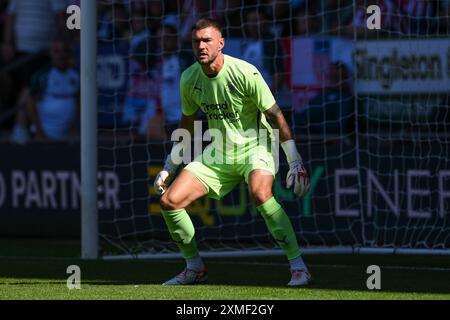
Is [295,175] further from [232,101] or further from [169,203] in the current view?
[169,203]

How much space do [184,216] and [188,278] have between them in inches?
19.1

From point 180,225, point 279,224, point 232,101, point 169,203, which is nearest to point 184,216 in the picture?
point 180,225

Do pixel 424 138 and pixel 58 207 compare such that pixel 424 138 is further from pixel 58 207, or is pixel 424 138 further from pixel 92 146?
pixel 58 207

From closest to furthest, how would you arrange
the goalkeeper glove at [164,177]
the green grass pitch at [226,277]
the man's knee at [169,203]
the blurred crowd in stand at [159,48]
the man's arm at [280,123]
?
the green grass pitch at [226,277], the man's arm at [280,123], the man's knee at [169,203], the goalkeeper glove at [164,177], the blurred crowd in stand at [159,48]

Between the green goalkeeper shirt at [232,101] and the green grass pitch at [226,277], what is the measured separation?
1.09 meters

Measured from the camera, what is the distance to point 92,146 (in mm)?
11242

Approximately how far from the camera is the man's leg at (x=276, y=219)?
858 centimetres

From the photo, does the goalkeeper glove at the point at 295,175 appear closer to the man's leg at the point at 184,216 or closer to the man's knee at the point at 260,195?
the man's knee at the point at 260,195

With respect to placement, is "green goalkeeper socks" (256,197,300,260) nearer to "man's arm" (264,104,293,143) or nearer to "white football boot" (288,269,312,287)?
"white football boot" (288,269,312,287)

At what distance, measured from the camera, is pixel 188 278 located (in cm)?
885

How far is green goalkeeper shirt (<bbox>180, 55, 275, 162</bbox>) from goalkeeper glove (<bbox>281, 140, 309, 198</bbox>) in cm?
35

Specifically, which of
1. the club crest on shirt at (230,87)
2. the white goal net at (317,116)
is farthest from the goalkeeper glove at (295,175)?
the white goal net at (317,116)

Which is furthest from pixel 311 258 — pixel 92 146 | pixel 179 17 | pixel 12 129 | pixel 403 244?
pixel 12 129

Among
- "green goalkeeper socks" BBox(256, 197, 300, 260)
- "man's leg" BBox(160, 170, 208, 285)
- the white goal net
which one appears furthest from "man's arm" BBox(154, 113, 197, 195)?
the white goal net
